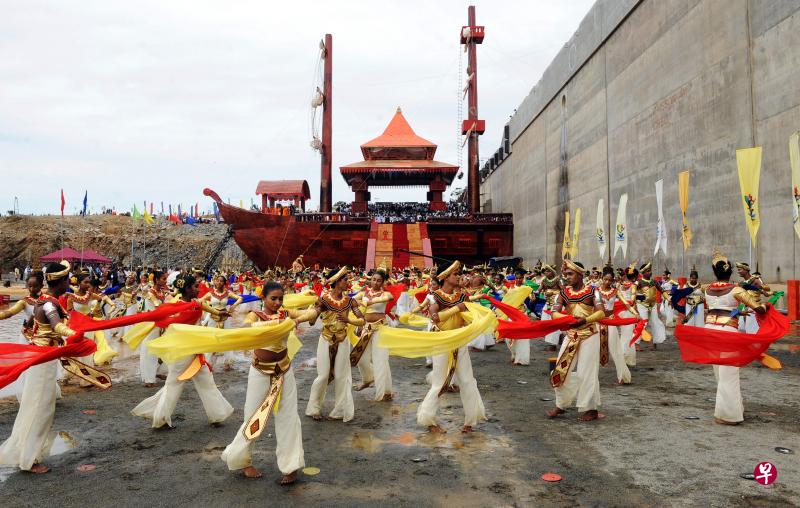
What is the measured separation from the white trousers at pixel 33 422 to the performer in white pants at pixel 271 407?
181cm

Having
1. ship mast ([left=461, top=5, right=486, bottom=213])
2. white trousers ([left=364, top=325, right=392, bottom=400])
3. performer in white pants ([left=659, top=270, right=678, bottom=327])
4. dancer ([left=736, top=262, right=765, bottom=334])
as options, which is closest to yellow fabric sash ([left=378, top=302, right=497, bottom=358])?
white trousers ([left=364, top=325, right=392, bottom=400])

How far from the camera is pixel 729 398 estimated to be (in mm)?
6305

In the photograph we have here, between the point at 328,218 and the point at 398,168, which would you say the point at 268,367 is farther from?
the point at 398,168

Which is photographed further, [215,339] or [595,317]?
[595,317]

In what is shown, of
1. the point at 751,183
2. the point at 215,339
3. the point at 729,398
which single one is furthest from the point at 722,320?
the point at 751,183

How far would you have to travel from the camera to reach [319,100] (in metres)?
45.4

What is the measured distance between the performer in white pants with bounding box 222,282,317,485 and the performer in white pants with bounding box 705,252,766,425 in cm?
482

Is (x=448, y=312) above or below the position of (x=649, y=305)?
above

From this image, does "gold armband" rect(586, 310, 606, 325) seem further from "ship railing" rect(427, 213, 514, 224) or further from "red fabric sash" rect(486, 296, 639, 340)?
"ship railing" rect(427, 213, 514, 224)

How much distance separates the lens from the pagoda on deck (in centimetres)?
4466

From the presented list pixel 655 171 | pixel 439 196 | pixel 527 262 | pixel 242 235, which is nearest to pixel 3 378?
pixel 655 171

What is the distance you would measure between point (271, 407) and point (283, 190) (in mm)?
46535

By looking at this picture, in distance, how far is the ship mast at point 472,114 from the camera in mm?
46750

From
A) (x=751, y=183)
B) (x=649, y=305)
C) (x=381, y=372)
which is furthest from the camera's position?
(x=751, y=183)
